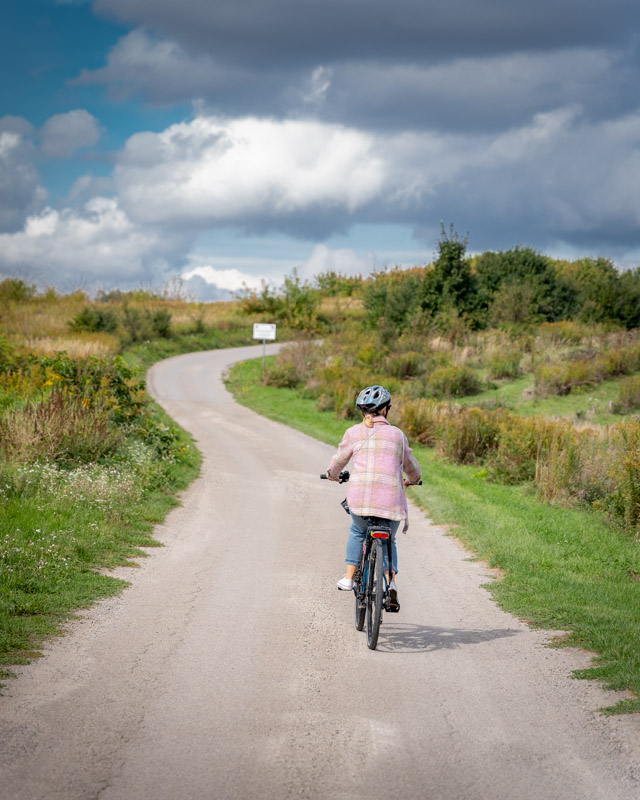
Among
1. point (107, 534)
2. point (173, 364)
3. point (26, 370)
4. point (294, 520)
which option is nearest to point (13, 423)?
point (107, 534)

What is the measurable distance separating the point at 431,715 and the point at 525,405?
68.1 ft

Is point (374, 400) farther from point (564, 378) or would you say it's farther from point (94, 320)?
point (94, 320)

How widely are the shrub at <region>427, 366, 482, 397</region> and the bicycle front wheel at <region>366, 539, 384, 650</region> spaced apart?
21.2 meters

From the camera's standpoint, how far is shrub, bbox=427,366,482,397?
27688 mm

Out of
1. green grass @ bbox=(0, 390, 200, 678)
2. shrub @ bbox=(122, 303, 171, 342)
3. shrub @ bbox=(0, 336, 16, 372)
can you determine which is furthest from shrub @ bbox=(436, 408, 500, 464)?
shrub @ bbox=(122, 303, 171, 342)

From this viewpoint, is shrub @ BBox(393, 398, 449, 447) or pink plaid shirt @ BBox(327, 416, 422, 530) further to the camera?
shrub @ BBox(393, 398, 449, 447)

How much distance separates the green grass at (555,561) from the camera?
6.55 meters

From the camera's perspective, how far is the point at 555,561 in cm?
973

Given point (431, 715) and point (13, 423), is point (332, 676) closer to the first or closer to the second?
point (431, 715)

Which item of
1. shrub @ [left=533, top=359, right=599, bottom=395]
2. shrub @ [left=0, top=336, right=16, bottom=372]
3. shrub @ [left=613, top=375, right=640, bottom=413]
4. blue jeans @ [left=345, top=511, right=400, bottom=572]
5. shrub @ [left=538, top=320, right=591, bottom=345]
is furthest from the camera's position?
shrub @ [left=538, top=320, right=591, bottom=345]

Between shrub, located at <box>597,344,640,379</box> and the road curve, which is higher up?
shrub, located at <box>597,344,640,379</box>

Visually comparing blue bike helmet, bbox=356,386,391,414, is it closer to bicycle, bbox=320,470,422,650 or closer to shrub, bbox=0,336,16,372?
bicycle, bbox=320,470,422,650

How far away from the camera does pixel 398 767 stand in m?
4.21

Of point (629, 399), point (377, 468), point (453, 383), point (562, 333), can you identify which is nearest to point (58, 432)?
point (377, 468)
